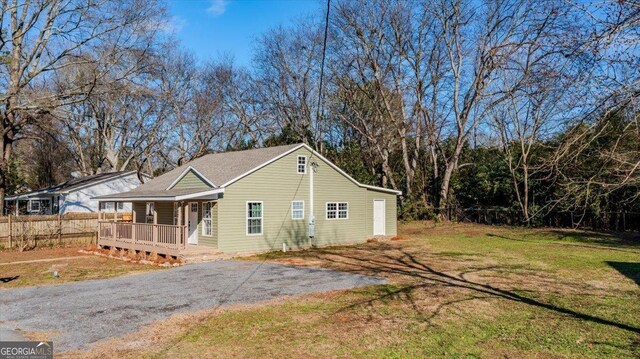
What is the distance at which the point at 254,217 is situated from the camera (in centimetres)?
1911

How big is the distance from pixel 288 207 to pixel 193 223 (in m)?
4.00

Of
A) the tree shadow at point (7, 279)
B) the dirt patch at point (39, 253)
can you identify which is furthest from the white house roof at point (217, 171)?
the tree shadow at point (7, 279)

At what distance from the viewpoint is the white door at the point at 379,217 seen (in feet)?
81.0

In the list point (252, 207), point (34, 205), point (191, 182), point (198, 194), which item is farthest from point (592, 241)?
point (34, 205)

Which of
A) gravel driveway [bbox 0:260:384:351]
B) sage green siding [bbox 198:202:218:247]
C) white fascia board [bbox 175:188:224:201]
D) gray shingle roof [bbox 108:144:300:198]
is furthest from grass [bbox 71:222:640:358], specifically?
gray shingle roof [bbox 108:144:300:198]

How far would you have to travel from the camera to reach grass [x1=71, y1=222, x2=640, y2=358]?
6617 mm

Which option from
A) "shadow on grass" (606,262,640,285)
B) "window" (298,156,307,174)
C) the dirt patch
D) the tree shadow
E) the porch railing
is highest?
"window" (298,156,307,174)

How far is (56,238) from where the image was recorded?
73.3ft

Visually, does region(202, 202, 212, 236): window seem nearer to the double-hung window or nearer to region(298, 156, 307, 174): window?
the double-hung window

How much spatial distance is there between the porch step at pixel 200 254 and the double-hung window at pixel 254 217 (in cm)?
172

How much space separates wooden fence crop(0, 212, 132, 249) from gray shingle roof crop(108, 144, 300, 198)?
2427 mm

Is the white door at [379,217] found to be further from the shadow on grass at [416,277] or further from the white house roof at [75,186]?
the white house roof at [75,186]

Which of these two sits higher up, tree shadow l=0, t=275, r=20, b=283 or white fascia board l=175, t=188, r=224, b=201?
white fascia board l=175, t=188, r=224, b=201

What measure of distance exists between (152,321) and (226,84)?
35.2m
